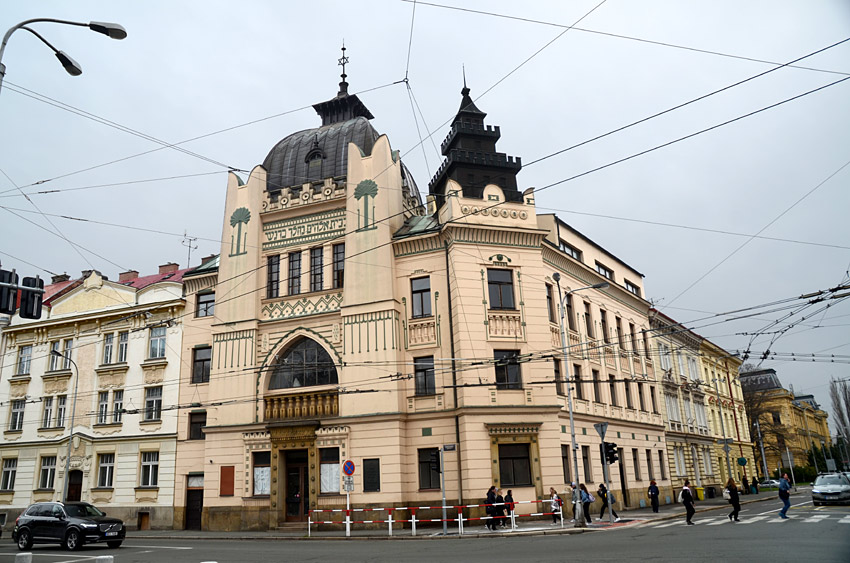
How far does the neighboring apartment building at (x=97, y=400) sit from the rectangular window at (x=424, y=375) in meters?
13.7

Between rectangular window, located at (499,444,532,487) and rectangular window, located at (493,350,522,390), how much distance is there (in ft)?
8.60

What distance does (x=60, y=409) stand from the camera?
3747 centimetres

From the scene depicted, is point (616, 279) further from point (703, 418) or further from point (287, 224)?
point (287, 224)

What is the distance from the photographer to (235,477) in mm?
30609

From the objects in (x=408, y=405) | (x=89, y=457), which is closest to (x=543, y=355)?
(x=408, y=405)

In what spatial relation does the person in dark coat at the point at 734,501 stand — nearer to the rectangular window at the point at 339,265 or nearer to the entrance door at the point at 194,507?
the rectangular window at the point at 339,265

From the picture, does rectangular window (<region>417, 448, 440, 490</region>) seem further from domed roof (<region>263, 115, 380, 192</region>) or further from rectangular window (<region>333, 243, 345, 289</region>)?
domed roof (<region>263, 115, 380, 192</region>)

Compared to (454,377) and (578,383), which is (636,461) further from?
(454,377)

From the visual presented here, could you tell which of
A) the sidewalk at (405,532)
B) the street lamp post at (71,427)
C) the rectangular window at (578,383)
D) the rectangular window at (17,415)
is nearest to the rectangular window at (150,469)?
the sidewalk at (405,532)

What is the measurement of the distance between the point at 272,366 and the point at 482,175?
50.6 feet

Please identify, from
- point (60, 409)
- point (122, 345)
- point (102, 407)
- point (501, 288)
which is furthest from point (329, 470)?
point (60, 409)

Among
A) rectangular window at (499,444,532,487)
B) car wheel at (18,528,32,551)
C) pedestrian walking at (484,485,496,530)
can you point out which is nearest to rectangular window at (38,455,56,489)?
car wheel at (18,528,32,551)

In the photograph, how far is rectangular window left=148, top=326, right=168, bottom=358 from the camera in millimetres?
35781

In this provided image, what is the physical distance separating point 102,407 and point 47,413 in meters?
4.31
